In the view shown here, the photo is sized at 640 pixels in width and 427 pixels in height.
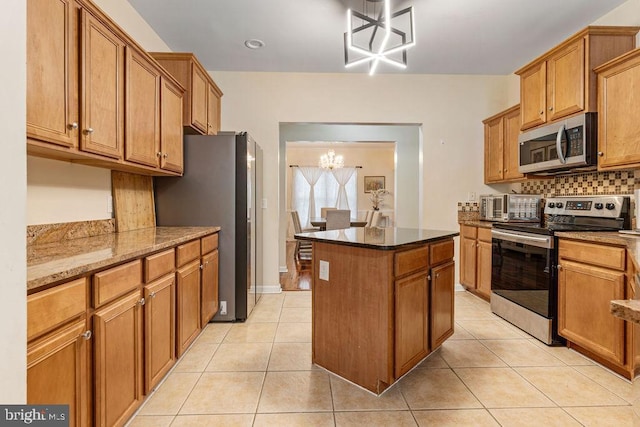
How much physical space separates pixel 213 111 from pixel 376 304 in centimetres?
283

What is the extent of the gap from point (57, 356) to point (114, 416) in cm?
50

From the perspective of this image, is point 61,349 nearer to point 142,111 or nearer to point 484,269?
point 142,111

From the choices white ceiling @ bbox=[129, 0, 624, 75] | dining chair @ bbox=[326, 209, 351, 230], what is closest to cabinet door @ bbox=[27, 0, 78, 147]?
white ceiling @ bbox=[129, 0, 624, 75]

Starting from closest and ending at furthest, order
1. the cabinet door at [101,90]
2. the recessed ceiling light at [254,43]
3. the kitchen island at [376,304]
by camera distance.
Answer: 1. the cabinet door at [101,90]
2. the kitchen island at [376,304]
3. the recessed ceiling light at [254,43]

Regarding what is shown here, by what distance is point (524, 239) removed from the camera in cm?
269

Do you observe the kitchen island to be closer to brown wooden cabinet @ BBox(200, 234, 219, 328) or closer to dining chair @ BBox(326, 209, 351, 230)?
brown wooden cabinet @ BBox(200, 234, 219, 328)

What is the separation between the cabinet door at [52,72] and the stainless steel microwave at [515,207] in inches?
147

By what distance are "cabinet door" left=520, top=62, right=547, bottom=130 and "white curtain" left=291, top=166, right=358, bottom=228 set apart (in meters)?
5.62

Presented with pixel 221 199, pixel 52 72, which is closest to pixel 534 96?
pixel 221 199

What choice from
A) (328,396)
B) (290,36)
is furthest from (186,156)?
(328,396)

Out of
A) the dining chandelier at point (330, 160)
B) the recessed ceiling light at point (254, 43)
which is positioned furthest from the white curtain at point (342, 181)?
the recessed ceiling light at point (254, 43)

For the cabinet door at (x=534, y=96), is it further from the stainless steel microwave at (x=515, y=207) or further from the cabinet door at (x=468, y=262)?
the cabinet door at (x=468, y=262)

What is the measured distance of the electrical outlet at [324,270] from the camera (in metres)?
2.02
